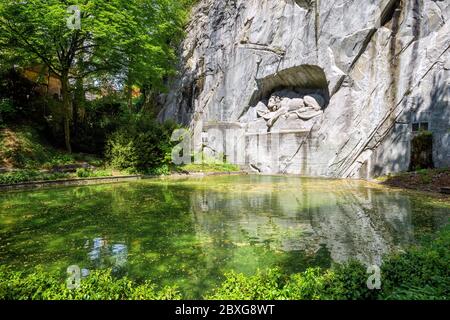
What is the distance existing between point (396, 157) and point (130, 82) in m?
17.0

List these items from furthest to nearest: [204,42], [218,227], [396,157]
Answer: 1. [204,42]
2. [396,157]
3. [218,227]

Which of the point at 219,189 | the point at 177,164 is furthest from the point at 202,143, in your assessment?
the point at 219,189

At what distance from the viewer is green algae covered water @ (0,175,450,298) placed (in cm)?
537

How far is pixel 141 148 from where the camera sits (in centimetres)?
1862

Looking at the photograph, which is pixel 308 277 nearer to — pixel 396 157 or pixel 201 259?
pixel 201 259

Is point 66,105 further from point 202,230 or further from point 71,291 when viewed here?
point 71,291

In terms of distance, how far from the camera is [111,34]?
1889 cm

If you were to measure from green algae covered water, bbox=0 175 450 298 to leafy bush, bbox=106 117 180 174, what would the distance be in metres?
6.42

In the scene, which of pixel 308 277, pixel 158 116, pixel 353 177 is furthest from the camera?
pixel 158 116

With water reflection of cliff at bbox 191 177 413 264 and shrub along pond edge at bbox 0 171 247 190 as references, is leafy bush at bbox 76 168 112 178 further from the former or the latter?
water reflection of cliff at bbox 191 177 413 264

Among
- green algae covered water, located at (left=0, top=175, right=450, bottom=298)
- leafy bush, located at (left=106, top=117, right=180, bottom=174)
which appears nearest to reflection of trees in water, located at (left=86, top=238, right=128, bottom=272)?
green algae covered water, located at (left=0, top=175, right=450, bottom=298)

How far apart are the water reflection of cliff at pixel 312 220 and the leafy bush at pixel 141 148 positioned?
7161 mm

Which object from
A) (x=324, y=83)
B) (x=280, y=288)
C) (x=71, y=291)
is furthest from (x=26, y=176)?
(x=324, y=83)

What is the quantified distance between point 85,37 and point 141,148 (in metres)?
7.48
